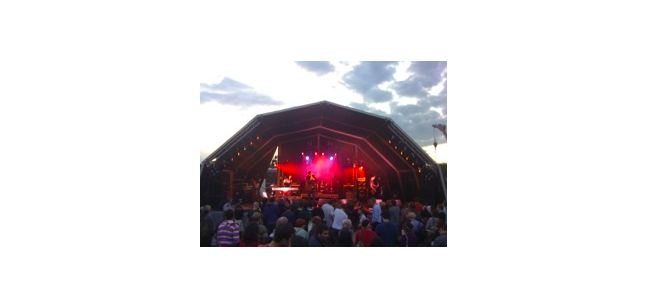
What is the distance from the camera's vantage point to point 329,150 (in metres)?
10.0

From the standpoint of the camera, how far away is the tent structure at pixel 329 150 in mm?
8164

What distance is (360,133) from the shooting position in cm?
893

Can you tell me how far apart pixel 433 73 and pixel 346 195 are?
3343 millimetres

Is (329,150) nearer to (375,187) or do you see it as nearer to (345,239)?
(375,187)

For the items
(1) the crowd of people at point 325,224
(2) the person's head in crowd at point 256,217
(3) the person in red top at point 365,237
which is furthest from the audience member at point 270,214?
(3) the person in red top at point 365,237

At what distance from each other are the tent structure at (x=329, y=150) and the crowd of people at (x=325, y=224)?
14.9 inches

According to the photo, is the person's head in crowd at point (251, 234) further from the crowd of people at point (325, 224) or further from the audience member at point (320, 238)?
the audience member at point (320, 238)

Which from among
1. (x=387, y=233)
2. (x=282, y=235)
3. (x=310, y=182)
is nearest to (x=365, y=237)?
(x=387, y=233)

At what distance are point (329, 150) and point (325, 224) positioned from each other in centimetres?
248

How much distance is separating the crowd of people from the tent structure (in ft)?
1.25

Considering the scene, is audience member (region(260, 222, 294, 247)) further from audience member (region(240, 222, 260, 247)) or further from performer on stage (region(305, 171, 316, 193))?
performer on stage (region(305, 171, 316, 193))

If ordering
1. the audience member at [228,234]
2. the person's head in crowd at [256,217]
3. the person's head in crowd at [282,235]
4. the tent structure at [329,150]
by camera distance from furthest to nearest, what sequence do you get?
the tent structure at [329,150]
the person's head in crowd at [256,217]
the audience member at [228,234]
the person's head in crowd at [282,235]
